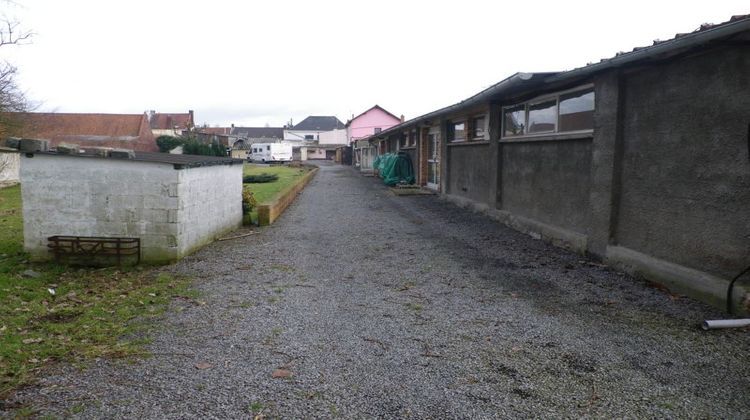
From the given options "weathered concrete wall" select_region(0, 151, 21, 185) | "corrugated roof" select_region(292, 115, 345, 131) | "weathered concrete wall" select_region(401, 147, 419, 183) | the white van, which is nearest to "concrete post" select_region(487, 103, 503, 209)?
"weathered concrete wall" select_region(401, 147, 419, 183)

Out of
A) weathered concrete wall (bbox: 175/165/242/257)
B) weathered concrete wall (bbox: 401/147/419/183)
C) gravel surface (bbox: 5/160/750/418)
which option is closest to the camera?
gravel surface (bbox: 5/160/750/418)

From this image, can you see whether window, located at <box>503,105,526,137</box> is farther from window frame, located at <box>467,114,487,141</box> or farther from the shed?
the shed

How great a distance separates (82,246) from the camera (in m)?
7.26

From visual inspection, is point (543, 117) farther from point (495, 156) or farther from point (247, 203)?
point (247, 203)

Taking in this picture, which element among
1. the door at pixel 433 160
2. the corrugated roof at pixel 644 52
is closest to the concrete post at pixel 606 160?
the corrugated roof at pixel 644 52

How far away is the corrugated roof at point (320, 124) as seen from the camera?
10300 centimetres

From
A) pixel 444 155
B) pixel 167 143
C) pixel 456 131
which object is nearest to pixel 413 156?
pixel 444 155

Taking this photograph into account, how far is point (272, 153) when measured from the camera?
58.6 meters

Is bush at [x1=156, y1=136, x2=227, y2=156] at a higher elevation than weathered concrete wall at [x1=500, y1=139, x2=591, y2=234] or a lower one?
higher

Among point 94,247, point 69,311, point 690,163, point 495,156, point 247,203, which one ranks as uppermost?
point 495,156

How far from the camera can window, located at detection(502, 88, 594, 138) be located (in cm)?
790

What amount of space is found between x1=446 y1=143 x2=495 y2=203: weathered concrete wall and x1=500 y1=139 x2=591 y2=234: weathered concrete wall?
1.04 m

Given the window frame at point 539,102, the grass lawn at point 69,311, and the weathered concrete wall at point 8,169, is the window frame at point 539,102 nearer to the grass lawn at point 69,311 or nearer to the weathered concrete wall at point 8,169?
the grass lawn at point 69,311

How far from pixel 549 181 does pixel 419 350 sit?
18.8 feet
